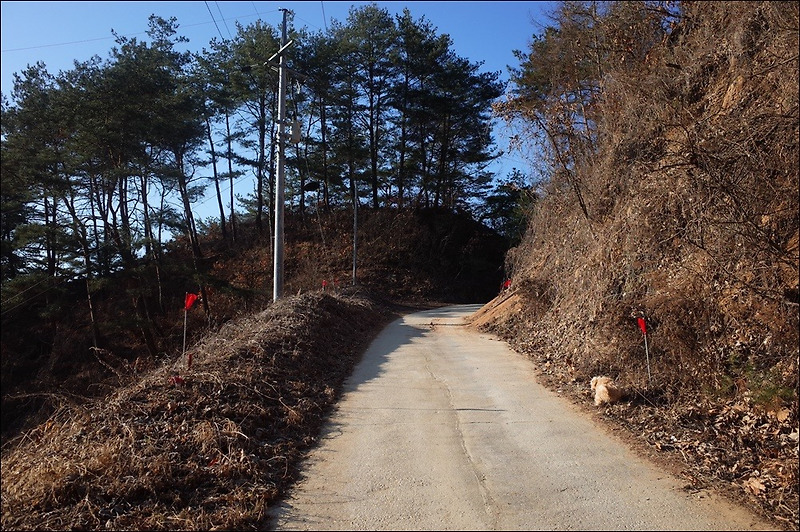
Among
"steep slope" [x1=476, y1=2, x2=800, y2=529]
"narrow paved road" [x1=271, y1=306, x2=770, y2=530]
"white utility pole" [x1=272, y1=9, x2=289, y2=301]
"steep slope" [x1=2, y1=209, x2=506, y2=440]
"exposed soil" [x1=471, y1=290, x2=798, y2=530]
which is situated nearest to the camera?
"narrow paved road" [x1=271, y1=306, x2=770, y2=530]

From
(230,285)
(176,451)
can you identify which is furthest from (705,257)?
(230,285)

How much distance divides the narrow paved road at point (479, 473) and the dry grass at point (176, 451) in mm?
402

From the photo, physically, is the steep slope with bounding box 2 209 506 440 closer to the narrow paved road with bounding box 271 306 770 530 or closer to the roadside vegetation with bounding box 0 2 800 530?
the roadside vegetation with bounding box 0 2 800 530

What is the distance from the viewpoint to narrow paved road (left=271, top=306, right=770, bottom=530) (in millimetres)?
4043

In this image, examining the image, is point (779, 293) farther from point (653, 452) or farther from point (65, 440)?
point (65, 440)

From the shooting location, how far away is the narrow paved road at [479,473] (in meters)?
4.04

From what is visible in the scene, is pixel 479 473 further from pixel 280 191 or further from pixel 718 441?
pixel 280 191

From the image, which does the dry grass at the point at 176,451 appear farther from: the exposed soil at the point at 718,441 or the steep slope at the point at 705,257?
the steep slope at the point at 705,257

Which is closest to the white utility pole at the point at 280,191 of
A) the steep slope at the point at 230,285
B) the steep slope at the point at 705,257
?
the steep slope at the point at 230,285

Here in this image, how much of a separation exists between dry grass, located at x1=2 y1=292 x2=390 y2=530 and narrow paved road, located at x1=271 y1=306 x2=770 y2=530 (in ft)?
1.32

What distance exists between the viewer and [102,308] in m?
25.8

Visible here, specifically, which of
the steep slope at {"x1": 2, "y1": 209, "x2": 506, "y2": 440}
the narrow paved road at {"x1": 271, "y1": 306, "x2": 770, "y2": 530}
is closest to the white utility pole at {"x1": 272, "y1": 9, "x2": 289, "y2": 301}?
the steep slope at {"x1": 2, "y1": 209, "x2": 506, "y2": 440}

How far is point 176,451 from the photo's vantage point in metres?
5.02

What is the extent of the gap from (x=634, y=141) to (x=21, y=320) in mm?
22331
